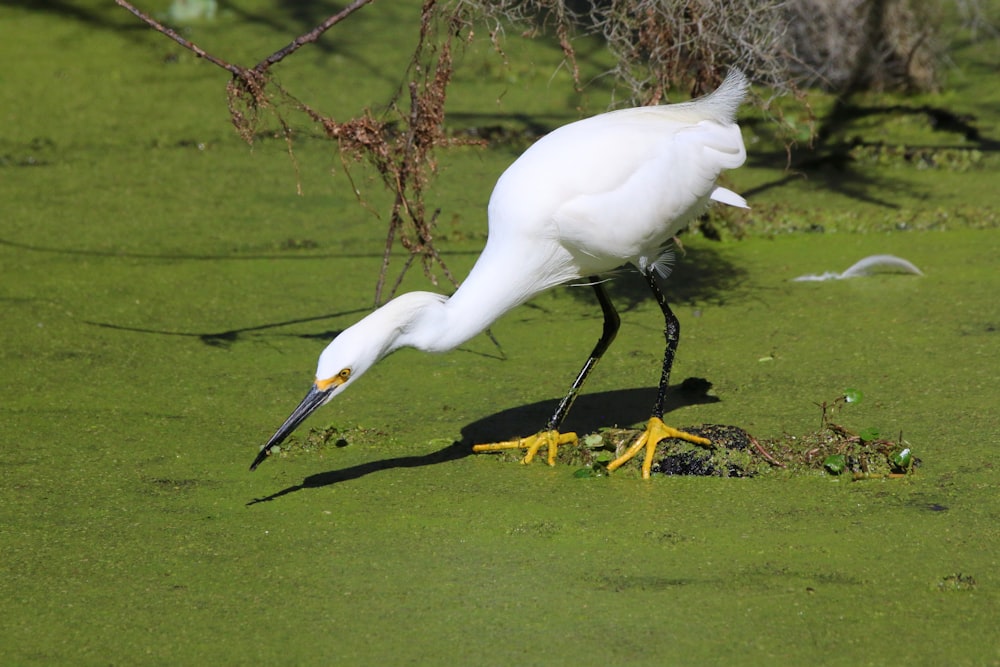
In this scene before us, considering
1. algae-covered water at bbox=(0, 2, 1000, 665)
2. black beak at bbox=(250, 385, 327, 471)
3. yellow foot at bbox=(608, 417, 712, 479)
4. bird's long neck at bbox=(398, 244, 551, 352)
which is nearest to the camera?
algae-covered water at bbox=(0, 2, 1000, 665)

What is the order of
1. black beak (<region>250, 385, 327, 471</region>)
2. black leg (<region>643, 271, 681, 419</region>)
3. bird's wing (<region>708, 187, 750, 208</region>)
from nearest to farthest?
black beak (<region>250, 385, 327, 471</region>) < black leg (<region>643, 271, 681, 419</region>) < bird's wing (<region>708, 187, 750, 208</region>)

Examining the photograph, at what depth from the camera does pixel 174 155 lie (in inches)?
210

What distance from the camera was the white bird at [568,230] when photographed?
2.60 meters

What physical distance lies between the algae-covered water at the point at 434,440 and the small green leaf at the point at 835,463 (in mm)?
71

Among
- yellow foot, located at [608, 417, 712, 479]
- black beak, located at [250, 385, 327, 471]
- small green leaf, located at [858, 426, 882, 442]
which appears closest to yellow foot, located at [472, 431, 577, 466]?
yellow foot, located at [608, 417, 712, 479]

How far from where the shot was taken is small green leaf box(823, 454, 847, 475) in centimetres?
274

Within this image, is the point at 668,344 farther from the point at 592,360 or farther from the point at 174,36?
the point at 174,36

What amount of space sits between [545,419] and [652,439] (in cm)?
43

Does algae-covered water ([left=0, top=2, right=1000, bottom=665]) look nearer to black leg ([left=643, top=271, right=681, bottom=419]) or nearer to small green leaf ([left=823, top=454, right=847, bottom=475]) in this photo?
small green leaf ([left=823, top=454, right=847, bottom=475])

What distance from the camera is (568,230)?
2779mm

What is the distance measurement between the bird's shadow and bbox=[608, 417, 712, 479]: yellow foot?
0.26 meters

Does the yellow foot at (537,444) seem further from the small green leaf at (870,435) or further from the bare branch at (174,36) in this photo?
the bare branch at (174,36)

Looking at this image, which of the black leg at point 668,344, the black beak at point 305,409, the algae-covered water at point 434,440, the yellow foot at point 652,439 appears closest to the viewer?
the algae-covered water at point 434,440

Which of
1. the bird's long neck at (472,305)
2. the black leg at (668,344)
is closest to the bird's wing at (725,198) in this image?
the black leg at (668,344)
